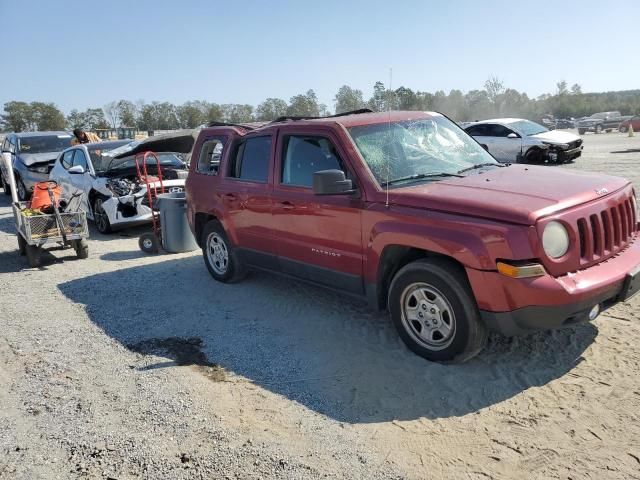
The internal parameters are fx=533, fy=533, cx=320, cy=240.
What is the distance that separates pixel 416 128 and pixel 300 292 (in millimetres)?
2201

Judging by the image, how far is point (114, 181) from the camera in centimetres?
977

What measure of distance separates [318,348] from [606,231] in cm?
242

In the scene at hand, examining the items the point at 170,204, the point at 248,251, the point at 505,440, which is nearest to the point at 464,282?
the point at 505,440

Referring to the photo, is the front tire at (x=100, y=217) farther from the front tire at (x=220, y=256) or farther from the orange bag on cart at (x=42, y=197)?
the front tire at (x=220, y=256)

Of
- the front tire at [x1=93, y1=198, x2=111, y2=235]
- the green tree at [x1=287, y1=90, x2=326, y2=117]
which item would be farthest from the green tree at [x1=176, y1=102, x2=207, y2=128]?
the front tire at [x1=93, y1=198, x2=111, y2=235]

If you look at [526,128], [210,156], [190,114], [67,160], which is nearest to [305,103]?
[526,128]

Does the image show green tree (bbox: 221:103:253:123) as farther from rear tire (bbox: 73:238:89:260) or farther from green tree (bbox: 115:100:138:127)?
rear tire (bbox: 73:238:89:260)

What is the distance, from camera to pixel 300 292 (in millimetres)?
5984

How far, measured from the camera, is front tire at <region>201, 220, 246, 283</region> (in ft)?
20.6

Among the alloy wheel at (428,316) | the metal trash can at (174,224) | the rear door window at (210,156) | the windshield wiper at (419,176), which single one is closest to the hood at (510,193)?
the windshield wiper at (419,176)

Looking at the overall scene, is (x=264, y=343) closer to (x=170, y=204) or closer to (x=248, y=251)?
(x=248, y=251)

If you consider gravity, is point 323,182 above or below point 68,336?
above

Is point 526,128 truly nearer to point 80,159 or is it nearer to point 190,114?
point 80,159

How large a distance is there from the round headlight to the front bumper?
169 millimetres
